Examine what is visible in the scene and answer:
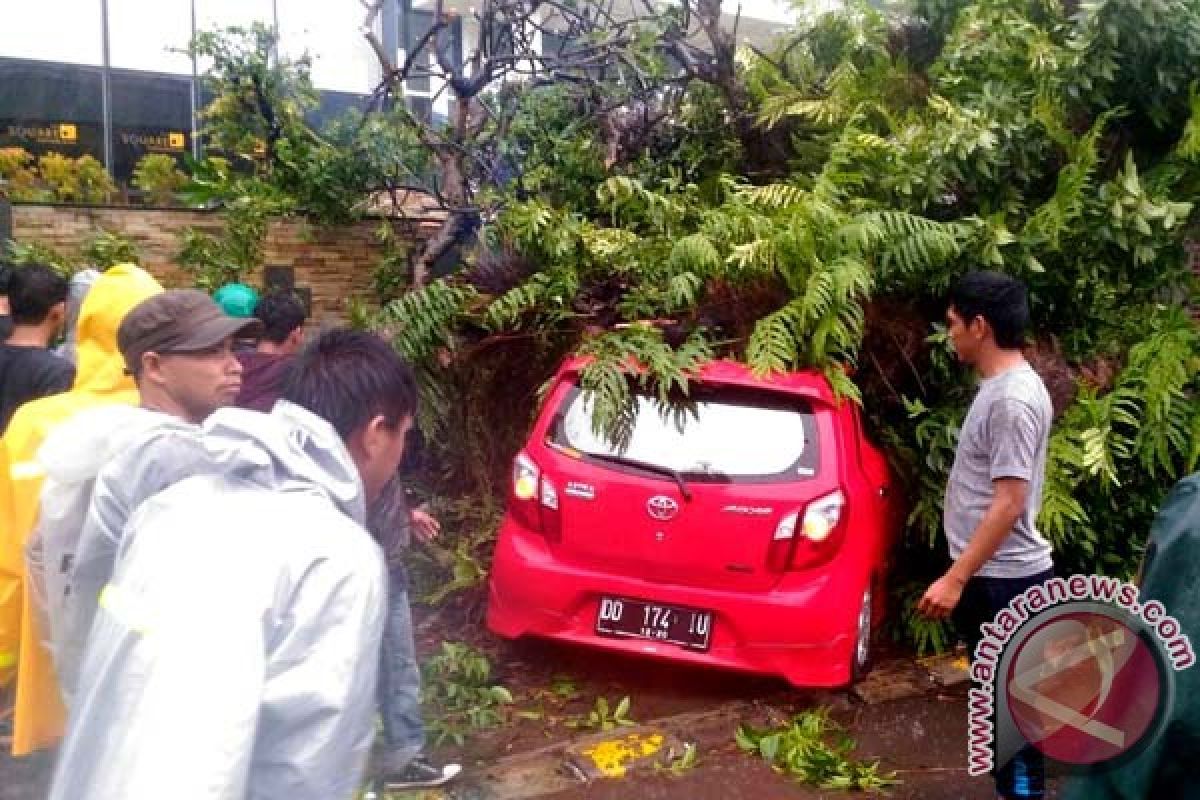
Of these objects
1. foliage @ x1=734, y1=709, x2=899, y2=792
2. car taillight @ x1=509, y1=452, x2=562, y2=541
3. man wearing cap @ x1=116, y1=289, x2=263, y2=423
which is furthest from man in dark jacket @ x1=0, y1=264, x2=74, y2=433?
foliage @ x1=734, y1=709, x2=899, y2=792

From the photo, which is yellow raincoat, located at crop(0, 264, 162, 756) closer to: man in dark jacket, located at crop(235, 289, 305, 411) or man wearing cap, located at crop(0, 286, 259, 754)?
man wearing cap, located at crop(0, 286, 259, 754)

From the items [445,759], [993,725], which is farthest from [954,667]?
[445,759]

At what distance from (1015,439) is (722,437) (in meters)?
1.44

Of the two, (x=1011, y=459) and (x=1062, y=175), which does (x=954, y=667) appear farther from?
(x=1062, y=175)

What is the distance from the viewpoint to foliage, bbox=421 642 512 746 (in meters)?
4.35

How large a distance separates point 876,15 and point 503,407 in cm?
396

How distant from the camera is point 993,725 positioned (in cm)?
306

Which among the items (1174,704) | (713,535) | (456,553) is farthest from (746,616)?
(1174,704)

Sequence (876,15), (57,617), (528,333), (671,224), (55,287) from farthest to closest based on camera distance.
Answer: (876,15) < (671,224) < (528,333) < (55,287) < (57,617)

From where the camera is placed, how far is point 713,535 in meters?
4.30

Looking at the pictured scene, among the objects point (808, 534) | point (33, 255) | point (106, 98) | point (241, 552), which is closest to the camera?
point (241, 552)

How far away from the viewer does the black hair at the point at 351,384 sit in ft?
6.23

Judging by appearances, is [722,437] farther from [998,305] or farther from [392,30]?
[392,30]

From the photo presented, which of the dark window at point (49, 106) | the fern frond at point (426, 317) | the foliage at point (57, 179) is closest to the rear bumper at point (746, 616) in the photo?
the fern frond at point (426, 317)
